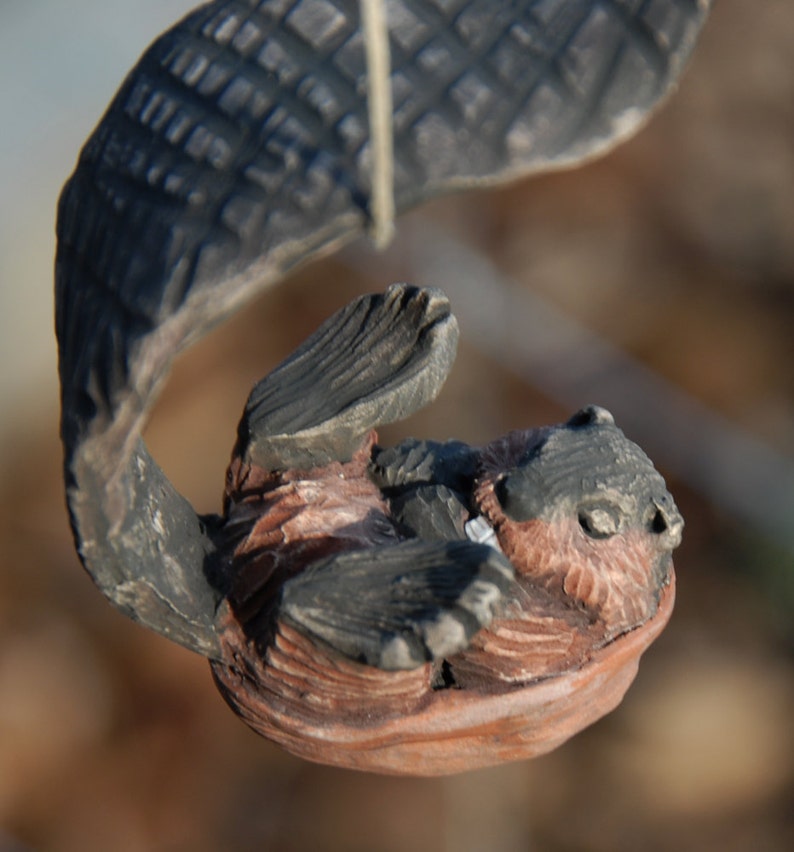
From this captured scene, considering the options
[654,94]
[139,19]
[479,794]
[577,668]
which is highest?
[139,19]

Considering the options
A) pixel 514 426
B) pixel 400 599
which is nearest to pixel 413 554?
pixel 400 599

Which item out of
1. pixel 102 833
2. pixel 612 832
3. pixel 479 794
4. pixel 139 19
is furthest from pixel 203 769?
pixel 139 19

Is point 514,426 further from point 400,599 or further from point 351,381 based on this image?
point 400,599

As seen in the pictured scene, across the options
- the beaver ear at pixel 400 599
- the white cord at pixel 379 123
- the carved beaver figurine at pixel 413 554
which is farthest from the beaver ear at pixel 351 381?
the white cord at pixel 379 123

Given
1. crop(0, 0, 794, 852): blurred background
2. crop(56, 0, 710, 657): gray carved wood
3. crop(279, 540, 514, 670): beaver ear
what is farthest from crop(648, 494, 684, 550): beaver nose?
crop(0, 0, 794, 852): blurred background

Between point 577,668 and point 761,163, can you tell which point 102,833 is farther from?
point 761,163

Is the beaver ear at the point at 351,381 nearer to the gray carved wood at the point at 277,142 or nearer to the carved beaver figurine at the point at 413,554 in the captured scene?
the carved beaver figurine at the point at 413,554
